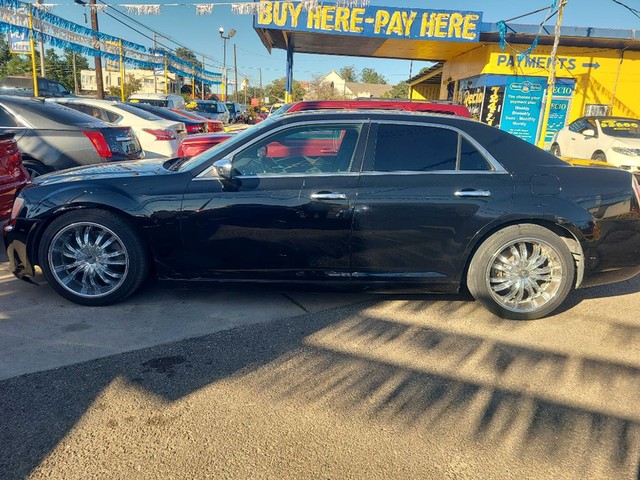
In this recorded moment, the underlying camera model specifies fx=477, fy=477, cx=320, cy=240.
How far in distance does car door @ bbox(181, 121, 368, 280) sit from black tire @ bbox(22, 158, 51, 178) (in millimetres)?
3872

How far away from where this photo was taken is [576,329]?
3.79m

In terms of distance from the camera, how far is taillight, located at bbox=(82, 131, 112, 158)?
666 cm

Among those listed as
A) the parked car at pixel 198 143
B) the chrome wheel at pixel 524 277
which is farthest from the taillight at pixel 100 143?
the chrome wheel at pixel 524 277

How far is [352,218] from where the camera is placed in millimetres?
3727

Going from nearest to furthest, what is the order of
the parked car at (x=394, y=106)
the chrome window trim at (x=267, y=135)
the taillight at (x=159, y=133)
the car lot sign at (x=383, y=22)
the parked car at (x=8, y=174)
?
the chrome window trim at (x=267, y=135), the parked car at (x=8, y=174), the parked car at (x=394, y=106), the taillight at (x=159, y=133), the car lot sign at (x=383, y=22)

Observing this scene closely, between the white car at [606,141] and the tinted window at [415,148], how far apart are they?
961 cm

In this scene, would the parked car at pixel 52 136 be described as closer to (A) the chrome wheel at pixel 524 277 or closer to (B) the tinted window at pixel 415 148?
(B) the tinted window at pixel 415 148

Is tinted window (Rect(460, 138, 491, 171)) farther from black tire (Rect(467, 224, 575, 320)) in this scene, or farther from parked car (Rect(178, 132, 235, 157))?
parked car (Rect(178, 132, 235, 157))

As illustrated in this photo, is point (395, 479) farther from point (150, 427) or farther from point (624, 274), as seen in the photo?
point (624, 274)

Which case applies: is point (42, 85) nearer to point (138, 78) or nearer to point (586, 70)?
point (586, 70)

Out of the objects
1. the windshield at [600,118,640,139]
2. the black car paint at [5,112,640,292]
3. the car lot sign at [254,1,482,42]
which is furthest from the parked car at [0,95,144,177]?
the windshield at [600,118,640,139]

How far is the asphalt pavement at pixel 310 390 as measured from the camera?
89.4 inches

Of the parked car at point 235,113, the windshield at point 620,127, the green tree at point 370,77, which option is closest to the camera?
the windshield at point 620,127

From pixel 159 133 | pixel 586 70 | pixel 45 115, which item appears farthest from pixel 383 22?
pixel 45 115
